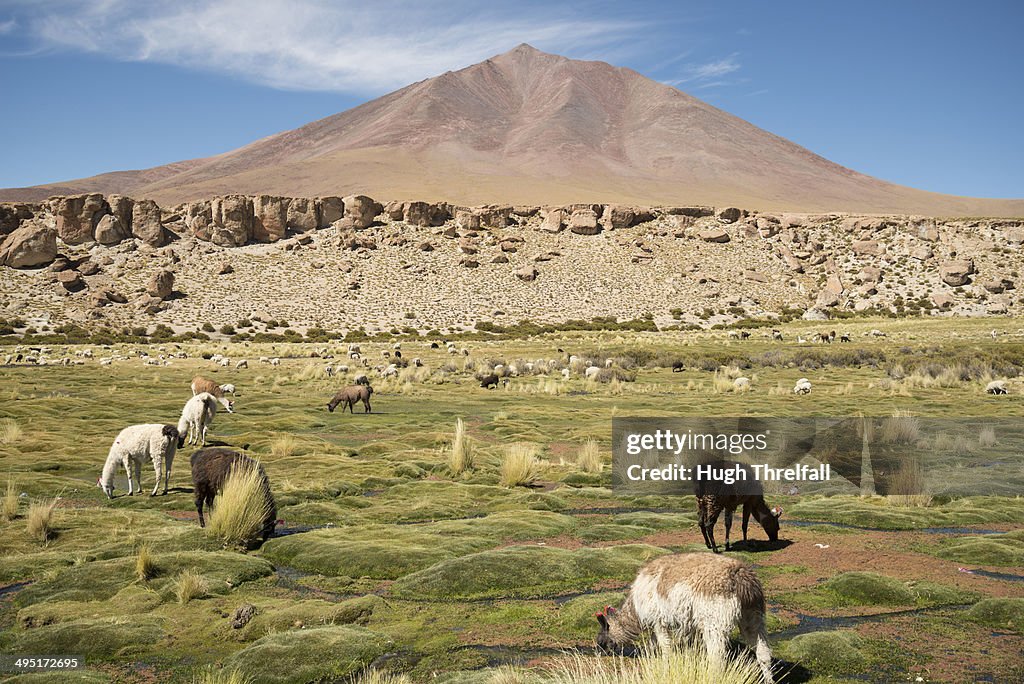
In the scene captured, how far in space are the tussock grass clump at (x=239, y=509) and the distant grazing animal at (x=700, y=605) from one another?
690cm

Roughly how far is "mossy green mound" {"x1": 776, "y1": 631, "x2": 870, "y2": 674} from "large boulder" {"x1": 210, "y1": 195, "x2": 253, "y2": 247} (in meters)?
98.9

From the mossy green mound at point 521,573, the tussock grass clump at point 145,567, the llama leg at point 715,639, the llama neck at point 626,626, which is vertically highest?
the llama leg at point 715,639

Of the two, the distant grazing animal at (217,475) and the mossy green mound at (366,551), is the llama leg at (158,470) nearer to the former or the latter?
the distant grazing animal at (217,475)

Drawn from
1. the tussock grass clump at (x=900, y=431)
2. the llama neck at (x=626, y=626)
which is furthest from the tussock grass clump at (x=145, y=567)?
the tussock grass clump at (x=900, y=431)

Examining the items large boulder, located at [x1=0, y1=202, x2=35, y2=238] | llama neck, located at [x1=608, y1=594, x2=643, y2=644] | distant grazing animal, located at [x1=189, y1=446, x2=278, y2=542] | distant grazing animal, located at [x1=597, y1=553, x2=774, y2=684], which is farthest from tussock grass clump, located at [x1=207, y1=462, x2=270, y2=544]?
large boulder, located at [x1=0, y1=202, x2=35, y2=238]

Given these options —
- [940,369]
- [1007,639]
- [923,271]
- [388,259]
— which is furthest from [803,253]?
[1007,639]

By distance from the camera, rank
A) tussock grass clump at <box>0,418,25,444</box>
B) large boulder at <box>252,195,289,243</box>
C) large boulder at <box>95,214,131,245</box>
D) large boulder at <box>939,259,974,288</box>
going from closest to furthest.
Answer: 1. tussock grass clump at <box>0,418,25,444</box>
2. large boulder at <box>939,259,974,288</box>
3. large boulder at <box>95,214,131,245</box>
4. large boulder at <box>252,195,289,243</box>

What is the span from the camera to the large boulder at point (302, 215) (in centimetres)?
10219

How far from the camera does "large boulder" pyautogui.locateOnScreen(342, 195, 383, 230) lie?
103231 mm

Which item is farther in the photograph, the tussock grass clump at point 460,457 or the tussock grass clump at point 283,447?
the tussock grass clump at point 283,447

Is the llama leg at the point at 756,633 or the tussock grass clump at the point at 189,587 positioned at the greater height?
the llama leg at the point at 756,633

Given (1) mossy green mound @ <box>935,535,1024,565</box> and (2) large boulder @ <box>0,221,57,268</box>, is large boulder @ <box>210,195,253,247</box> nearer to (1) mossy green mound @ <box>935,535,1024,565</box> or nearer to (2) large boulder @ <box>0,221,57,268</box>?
(2) large boulder @ <box>0,221,57,268</box>

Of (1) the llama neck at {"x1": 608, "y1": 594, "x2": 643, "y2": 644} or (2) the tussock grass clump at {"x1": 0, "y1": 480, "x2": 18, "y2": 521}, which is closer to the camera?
(1) the llama neck at {"x1": 608, "y1": 594, "x2": 643, "y2": 644}

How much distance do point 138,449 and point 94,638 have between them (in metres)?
7.22
